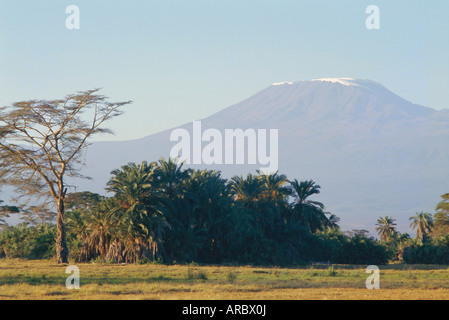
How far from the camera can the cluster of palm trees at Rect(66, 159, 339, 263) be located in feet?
167

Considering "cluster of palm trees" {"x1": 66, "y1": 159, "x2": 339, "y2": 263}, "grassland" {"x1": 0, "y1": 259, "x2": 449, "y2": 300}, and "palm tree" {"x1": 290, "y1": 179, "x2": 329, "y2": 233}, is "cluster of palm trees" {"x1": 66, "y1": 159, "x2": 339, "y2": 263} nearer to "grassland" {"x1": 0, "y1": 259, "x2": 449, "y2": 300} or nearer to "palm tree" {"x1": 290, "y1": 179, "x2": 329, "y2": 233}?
"palm tree" {"x1": 290, "y1": 179, "x2": 329, "y2": 233}

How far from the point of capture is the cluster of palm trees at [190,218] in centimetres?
5100

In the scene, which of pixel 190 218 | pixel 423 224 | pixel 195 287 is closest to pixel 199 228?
pixel 190 218

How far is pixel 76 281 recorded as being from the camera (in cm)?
3109

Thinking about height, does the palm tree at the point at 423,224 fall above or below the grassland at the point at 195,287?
above

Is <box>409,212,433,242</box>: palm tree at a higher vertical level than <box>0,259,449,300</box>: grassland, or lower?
higher

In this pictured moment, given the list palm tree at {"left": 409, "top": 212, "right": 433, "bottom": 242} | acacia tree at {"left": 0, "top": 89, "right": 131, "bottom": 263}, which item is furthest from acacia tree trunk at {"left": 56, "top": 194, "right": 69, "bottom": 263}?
palm tree at {"left": 409, "top": 212, "right": 433, "bottom": 242}

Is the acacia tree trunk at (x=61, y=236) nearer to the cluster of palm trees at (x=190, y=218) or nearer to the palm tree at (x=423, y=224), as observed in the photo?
the cluster of palm trees at (x=190, y=218)

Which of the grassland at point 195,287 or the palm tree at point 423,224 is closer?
the grassland at point 195,287

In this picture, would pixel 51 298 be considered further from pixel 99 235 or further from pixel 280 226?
pixel 280 226

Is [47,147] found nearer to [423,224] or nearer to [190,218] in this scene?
[190,218]

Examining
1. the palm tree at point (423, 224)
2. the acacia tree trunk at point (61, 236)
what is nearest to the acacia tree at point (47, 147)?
the acacia tree trunk at point (61, 236)

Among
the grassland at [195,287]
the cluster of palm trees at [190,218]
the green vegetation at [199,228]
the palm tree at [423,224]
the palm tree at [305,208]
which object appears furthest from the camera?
the palm tree at [423,224]
